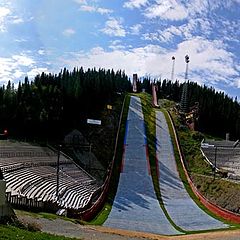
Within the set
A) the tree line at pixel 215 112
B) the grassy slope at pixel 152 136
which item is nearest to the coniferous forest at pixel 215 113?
the tree line at pixel 215 112

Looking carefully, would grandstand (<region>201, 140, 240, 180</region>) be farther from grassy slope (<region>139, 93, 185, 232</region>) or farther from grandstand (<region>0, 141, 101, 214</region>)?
grandstand (<region>0, 141, 101, 214</region>)

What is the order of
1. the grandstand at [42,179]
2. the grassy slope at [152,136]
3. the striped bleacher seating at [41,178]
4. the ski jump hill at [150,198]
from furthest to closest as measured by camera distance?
the grassy slope at [152,136], the ski jump hill at [150,198], the striped bleacher seating at [41,178], the grandstand at [42,179]

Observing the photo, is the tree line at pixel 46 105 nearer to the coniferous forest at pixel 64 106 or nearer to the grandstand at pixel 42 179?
the coniferous forest at pixel 64 106

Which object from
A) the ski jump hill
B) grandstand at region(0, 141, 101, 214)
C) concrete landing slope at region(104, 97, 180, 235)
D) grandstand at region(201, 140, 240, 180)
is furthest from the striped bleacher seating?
grandstand at region(201, 140, 240, 180)

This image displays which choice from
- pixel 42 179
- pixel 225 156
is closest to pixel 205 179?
pixel 225 156

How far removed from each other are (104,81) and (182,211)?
56.0 metres

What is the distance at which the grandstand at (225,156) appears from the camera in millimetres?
51928

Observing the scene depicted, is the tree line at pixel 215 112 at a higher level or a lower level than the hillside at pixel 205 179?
higher

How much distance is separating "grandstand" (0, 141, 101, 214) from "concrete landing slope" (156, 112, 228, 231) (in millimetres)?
7048

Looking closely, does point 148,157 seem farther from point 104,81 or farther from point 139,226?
point 104,81

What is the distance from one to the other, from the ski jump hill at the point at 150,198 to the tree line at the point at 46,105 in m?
8.72

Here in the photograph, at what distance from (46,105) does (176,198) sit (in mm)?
25164

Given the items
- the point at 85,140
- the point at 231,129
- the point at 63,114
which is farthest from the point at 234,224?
the point at 231,129

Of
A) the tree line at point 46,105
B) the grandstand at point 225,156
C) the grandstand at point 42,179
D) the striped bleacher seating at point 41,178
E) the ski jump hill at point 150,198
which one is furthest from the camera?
the tree line at point 46,105
